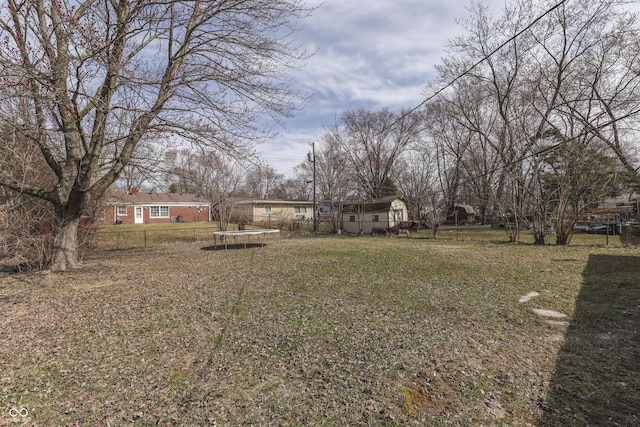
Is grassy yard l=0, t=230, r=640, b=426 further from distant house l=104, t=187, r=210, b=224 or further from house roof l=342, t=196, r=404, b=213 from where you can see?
distant house l=104, t=187, r=210, b=224

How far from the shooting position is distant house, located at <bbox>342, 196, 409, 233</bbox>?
25.0 m

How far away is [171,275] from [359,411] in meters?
6.70

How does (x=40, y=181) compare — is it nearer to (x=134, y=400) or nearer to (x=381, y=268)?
(x=134, y=400)

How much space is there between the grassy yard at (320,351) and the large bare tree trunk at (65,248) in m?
1.04

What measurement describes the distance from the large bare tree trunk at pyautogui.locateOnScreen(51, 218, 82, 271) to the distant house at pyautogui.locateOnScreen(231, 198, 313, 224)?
2127 cm

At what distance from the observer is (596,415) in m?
2.56

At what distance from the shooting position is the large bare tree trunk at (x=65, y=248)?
8.44 metres

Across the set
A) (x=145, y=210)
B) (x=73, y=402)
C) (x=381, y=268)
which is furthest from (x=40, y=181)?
(x=145, y=210)

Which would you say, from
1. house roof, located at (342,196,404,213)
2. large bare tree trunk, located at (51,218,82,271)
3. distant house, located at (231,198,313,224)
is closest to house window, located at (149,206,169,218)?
distant house, located at (231,198,313,224)

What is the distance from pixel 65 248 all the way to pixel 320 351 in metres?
8.33

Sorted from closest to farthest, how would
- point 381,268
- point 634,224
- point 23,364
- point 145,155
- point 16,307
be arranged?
1. point 23,364
2. point 16,307
3. point 381,268
4. point 145,155
5. point 634,224

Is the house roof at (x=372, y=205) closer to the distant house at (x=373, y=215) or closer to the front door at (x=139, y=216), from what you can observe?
the distant house at (x=373, y=215)

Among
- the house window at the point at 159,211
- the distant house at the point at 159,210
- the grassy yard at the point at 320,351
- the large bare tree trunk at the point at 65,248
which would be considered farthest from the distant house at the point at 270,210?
the grassy yard at the point at 320,351

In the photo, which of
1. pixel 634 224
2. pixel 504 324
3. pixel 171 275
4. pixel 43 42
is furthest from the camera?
pixel 634 224
